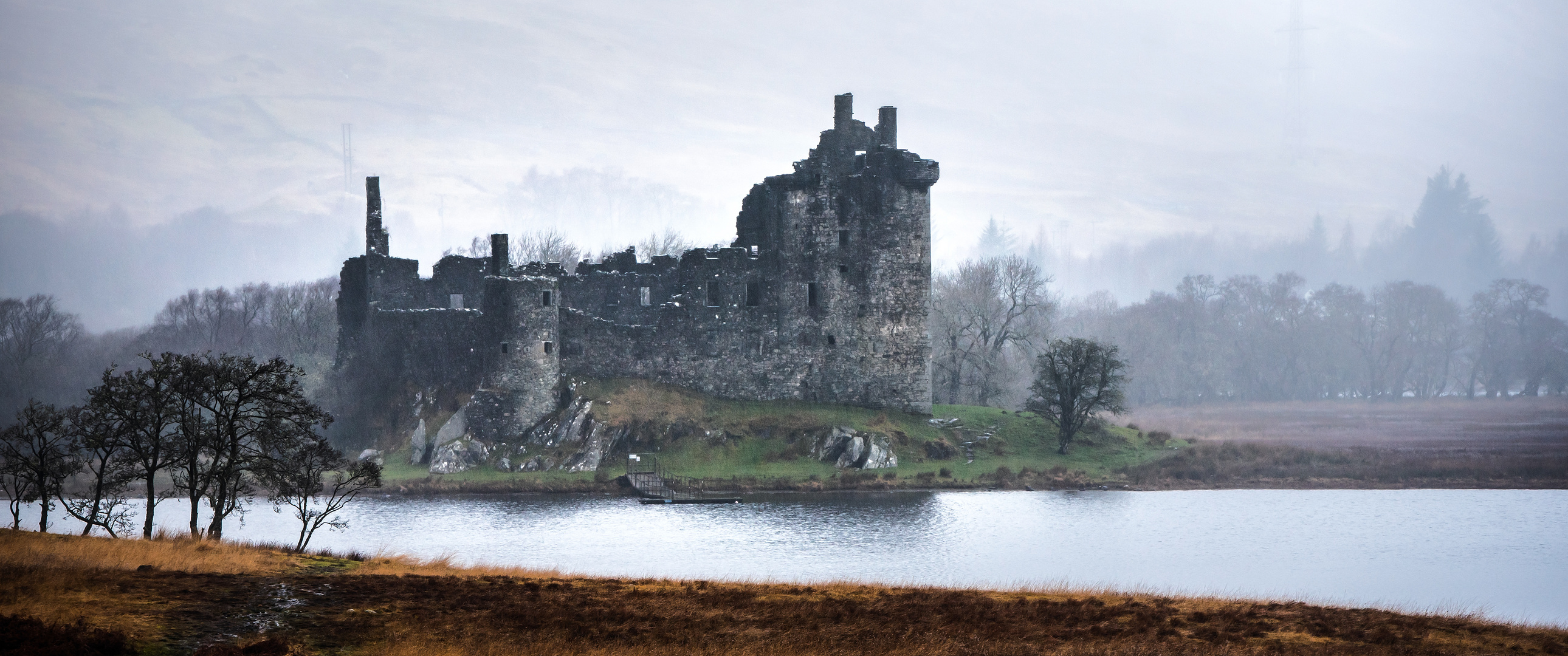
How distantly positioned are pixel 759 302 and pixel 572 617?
38343 millimetres

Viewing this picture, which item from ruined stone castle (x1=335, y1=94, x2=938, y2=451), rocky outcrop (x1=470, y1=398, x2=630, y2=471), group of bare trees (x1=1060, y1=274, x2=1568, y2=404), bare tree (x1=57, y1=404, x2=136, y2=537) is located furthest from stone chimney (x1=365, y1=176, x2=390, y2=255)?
group of bare trees (x1=1060, y1=274, x2=1568, y2=404)

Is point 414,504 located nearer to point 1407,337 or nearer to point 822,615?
point 822,615

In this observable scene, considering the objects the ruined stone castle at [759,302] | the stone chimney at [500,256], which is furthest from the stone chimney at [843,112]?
the stone chimney at [500,256]

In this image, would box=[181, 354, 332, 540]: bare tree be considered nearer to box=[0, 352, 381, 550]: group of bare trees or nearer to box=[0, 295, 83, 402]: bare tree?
box=[0, 352, 381, 550]: group of bare trees

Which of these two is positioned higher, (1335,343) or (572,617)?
(1335,343)

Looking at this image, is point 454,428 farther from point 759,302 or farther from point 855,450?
point 855,450

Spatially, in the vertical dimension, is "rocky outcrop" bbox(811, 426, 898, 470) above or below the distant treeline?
below

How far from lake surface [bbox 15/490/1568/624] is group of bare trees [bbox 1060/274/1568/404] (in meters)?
59.0

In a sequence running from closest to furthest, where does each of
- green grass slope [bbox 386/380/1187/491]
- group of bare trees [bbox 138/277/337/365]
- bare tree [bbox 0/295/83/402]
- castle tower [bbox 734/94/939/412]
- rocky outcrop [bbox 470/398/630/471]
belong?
green grass slope [bbox 386/380/1187/491] → rocky outcrop [bbox 470/398/630/471] → castle tower [bbox 734/94/939/412] → bare tree [bbox 0/295/83/402] → group of bare trees [bbox 138/277/337/365]

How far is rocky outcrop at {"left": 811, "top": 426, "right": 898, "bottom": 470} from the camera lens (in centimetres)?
5597

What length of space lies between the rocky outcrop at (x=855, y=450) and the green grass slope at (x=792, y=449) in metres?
0.42

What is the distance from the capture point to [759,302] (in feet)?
202

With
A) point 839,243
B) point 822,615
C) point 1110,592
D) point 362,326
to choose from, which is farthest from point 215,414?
point 839,243

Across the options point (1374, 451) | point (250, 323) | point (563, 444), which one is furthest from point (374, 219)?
point (1374, 451)
